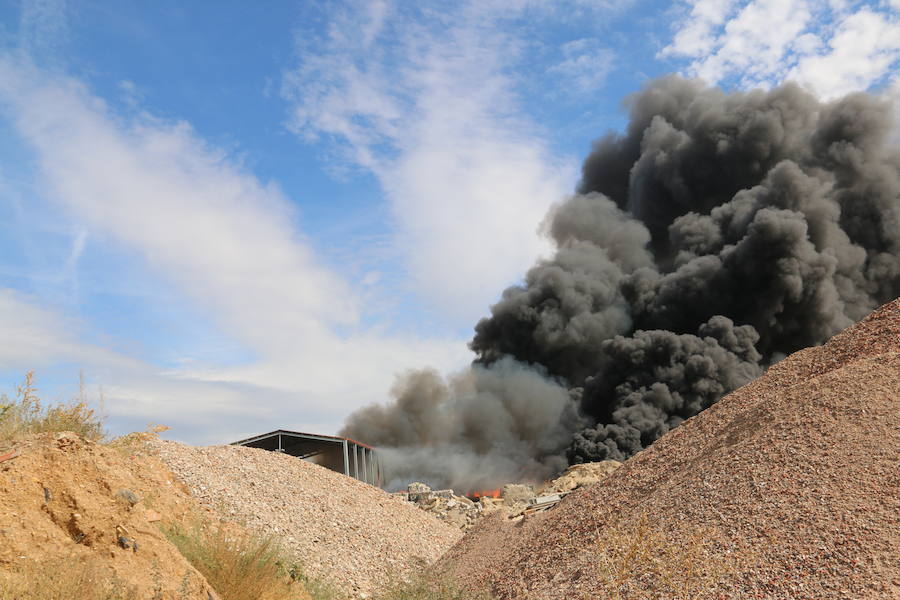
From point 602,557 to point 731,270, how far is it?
29.7 m

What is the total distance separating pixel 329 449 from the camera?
27000 millimetres

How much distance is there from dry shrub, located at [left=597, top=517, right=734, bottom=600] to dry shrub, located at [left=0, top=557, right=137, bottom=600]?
4.94 m

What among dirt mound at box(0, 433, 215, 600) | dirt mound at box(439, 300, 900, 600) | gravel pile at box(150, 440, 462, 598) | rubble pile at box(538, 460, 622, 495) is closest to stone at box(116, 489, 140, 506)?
dirt mound at box(0, 433, 215, 600)

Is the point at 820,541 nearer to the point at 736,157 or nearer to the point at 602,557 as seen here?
the point at 602,557

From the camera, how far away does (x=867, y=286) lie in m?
37.9

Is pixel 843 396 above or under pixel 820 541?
above

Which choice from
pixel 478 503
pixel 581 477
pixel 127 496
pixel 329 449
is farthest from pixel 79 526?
pixel 329 449

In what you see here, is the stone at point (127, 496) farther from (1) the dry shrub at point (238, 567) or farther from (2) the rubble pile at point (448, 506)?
(2) the rubble pile at point (448, 506)

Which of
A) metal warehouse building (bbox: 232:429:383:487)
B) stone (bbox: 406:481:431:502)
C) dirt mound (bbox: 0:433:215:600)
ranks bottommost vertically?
dirt mound (bbox: 0:433:215:600)

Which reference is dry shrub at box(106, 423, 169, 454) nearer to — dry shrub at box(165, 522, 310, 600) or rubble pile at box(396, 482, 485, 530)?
dry shrub at box(165, 522, 310, 600)

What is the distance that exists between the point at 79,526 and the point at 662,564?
6.03 meters

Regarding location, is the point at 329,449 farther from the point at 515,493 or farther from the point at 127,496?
the point at 127,496

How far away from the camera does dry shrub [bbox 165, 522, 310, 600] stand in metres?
8.25

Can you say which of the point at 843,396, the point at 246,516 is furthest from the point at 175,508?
the point at 843,396
